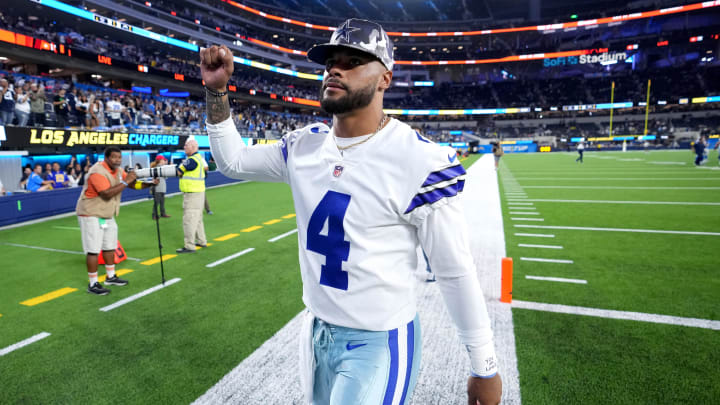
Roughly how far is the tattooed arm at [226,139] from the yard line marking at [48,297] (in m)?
4.79

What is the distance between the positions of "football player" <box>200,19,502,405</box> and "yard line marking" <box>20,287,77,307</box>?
5171 mm

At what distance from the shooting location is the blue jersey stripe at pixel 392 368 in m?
1.42

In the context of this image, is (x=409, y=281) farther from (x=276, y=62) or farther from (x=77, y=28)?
(x=276, y=62)

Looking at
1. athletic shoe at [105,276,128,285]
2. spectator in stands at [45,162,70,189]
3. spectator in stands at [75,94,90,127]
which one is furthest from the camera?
spectator in stands at [75,94,90,127]

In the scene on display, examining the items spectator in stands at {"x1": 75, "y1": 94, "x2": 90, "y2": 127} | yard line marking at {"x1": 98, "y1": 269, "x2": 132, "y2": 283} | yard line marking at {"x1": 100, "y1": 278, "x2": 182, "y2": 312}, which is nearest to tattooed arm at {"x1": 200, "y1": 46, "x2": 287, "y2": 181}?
yard line marking at {"x1": 100, "y1": 278, "x2": 182, "y2": 312}

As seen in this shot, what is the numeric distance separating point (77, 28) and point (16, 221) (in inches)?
1025

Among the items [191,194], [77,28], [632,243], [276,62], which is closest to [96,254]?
[191,194]

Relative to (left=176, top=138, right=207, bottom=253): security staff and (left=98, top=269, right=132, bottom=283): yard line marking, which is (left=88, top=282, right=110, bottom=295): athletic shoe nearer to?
(left=98, top=269, right=132, bottom=283): yard line marking

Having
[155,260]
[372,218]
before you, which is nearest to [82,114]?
[155,260]

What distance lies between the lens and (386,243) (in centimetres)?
139

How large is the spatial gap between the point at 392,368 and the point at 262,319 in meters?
3.07

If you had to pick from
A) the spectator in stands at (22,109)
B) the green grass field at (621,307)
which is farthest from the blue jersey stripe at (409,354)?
the spectator in stands at (22,109)

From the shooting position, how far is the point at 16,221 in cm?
1006

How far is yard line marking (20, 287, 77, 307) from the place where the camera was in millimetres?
4816
